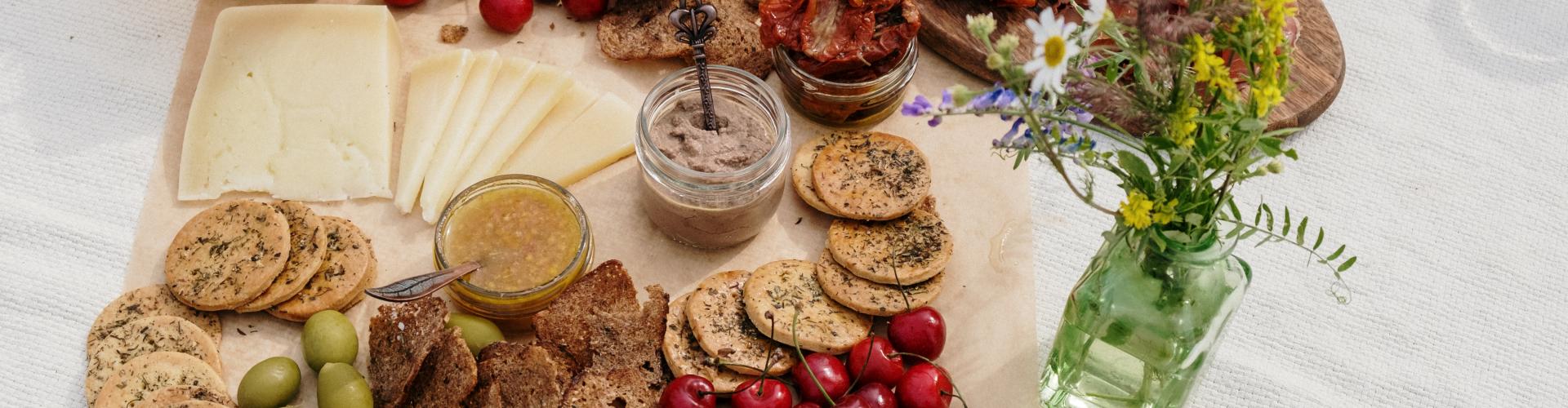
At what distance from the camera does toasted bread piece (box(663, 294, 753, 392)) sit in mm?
2348

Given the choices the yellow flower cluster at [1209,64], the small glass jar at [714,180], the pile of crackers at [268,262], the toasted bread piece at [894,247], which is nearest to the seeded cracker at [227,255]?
the pile of crackers at [268,262]

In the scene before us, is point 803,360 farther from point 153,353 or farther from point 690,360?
point 153,353

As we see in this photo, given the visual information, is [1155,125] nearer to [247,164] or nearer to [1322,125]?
[1322,125]

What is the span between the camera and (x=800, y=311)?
241 centimetres

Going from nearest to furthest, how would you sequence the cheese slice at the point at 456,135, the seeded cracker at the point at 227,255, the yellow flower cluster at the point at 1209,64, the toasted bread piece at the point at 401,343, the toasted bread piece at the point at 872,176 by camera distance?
the yellow flower cluster at the point at 1209,64
the toasted bread piece at the point at 401,343
the seeded cracker at the point at 227,255
the toasted bread piece at the point at 872,176
the cheese slice at the point at 456,135

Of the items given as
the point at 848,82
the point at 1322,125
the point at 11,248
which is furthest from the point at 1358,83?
the point at 11,248

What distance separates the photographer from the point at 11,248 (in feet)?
8.58

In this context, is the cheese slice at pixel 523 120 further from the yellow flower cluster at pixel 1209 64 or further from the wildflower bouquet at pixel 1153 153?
the yellow flower cluster at pixel 1209 64

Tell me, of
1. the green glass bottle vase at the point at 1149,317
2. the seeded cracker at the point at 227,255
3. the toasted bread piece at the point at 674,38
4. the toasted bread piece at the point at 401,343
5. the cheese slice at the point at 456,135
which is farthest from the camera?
the toasted bread piece at the point at 674,38

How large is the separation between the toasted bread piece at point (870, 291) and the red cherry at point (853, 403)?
263mm

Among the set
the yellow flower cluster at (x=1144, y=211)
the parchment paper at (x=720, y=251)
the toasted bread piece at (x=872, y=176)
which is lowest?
the parchment paper at (x=720, y=251)

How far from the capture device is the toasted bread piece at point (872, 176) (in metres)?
2.54

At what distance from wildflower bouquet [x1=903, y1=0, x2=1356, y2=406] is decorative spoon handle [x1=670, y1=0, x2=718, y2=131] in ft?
2.45

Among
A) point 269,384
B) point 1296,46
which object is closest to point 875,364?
point 269,384
